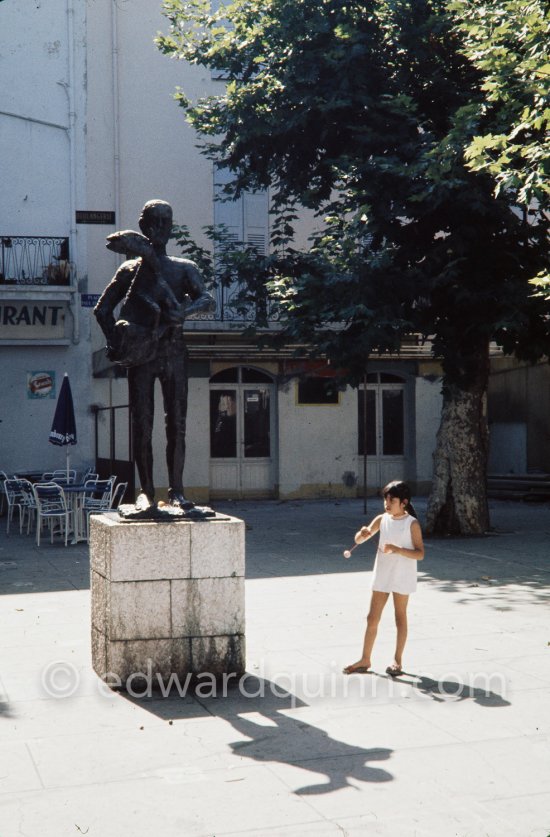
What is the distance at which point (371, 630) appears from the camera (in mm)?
6652

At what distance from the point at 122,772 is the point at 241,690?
1637 mm

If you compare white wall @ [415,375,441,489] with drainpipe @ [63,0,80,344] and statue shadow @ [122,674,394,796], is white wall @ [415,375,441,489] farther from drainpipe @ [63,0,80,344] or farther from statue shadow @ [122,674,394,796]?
statue shadow @ [122,674,394,796]

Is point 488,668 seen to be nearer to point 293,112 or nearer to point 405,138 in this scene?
point 405,138

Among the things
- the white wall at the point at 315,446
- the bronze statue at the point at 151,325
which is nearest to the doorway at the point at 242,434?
the white wall at the point at 315,446

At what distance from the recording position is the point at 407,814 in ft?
14.0

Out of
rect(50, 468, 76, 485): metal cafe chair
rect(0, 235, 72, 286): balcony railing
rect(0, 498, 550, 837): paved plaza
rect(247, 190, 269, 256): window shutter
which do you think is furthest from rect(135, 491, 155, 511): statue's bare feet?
rect(247, 190, 269, 256): window shutter

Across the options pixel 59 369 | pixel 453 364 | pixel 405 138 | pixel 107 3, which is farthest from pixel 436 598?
→ pixel 107 3

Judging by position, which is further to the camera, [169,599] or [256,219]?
[256,219]

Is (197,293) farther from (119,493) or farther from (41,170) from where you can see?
(41,170)

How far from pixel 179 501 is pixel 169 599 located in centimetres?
71

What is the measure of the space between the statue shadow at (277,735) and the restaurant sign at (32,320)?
13.7 m

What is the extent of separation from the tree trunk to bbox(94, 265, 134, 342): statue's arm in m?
8.27

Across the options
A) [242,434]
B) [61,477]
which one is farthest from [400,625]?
[242,434]

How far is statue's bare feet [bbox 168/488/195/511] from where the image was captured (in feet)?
22.1
